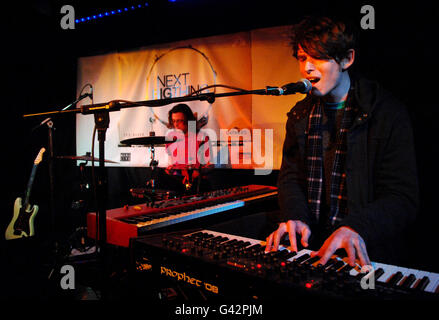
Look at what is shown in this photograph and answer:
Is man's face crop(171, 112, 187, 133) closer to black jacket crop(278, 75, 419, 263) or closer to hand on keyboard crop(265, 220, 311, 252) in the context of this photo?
black jacket crop(278, 75, 419, 263)

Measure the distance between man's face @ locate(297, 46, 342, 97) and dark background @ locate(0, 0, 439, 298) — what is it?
41.5 inches

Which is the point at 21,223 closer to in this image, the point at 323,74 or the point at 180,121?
the point at 180,121

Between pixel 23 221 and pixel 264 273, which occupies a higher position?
pixel 264 273

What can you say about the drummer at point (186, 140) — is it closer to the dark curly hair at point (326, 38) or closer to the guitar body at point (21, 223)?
the guitar body at point (21, 223)

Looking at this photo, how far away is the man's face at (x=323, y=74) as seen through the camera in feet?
5.64

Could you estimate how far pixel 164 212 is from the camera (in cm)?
239

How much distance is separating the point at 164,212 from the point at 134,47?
11.3 ft

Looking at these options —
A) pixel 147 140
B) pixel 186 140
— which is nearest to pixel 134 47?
pixel 186 140

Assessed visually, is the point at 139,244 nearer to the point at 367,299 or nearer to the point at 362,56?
the point at 367,299

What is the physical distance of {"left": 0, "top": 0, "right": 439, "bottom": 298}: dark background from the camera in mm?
2377

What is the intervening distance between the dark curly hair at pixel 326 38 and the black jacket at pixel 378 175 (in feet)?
0.73

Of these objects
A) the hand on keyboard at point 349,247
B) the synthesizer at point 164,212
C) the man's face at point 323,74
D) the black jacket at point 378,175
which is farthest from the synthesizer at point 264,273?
the man's face at point 323,74

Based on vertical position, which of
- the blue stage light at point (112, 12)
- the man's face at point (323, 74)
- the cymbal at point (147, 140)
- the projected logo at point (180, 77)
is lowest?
the cymbal at point (147, 140)
